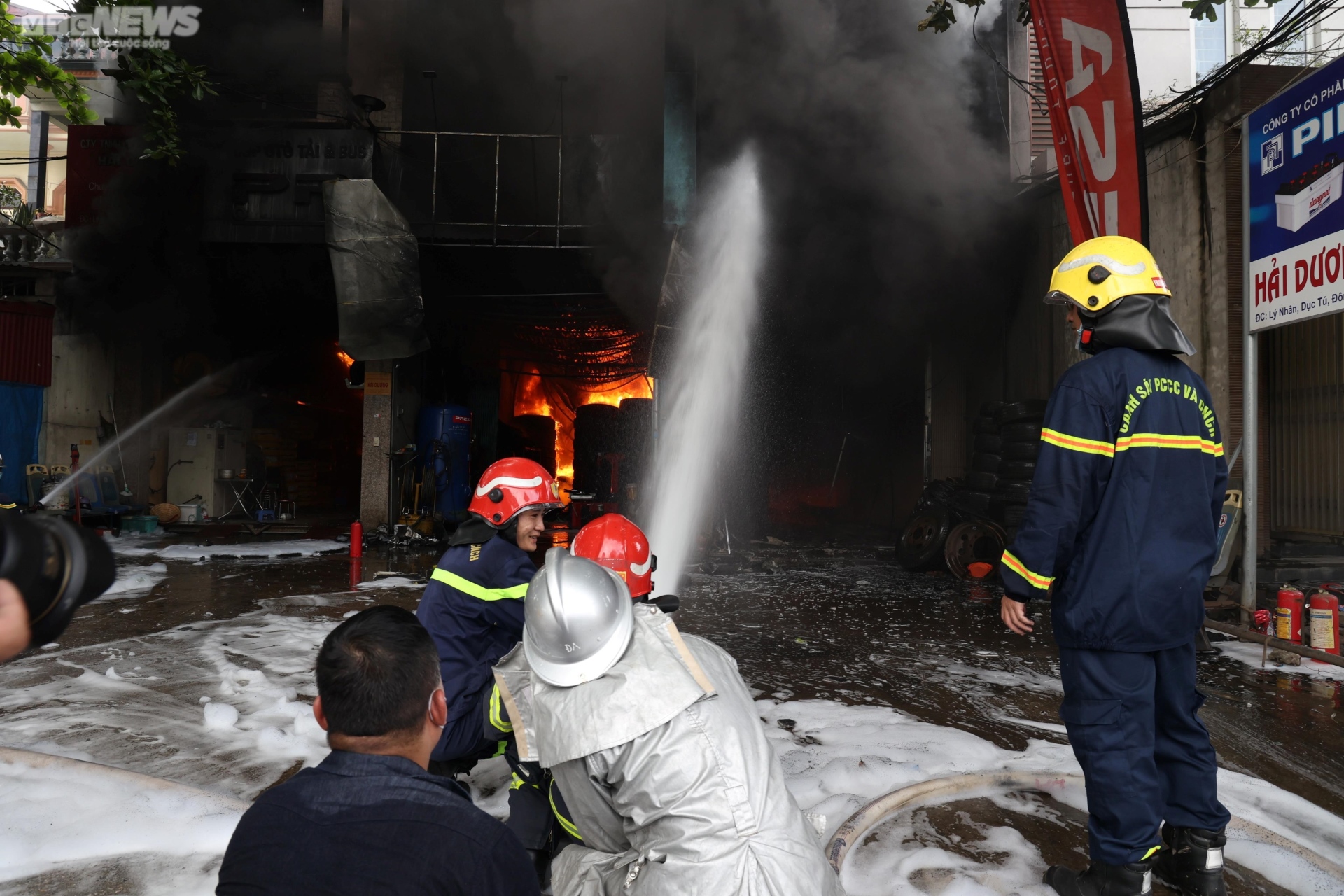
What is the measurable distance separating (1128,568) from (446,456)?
37.7 feet

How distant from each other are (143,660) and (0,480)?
28.7 ft

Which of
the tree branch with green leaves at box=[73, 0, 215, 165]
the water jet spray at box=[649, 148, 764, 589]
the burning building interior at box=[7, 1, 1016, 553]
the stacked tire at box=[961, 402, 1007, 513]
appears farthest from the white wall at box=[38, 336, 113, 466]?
the stacked tire at box=[961, 402, 1007, 513]

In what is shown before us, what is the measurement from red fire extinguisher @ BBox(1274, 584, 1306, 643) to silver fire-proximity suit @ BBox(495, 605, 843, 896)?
472 centimetres

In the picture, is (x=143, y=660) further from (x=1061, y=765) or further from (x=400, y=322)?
(x=400, y=322)

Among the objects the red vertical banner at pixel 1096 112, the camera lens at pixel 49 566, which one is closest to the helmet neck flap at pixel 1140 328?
the camera lens at pixel 49 566

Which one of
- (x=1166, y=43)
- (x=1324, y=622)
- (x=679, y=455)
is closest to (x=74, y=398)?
(x=679, y=455)

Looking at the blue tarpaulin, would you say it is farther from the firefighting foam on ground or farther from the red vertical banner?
the red vertical banner

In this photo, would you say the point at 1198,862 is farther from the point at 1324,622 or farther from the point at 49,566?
the point at 1324,622

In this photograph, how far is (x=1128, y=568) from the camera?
82.3 inches

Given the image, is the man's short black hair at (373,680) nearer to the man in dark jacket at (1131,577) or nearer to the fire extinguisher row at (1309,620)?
the man in dark jacket at (1131,577)

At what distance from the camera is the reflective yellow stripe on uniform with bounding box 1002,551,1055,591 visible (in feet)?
6.84

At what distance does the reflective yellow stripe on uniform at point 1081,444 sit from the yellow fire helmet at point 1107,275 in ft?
1.42

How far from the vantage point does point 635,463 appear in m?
11.5

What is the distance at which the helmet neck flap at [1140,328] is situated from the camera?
218 centimetres
